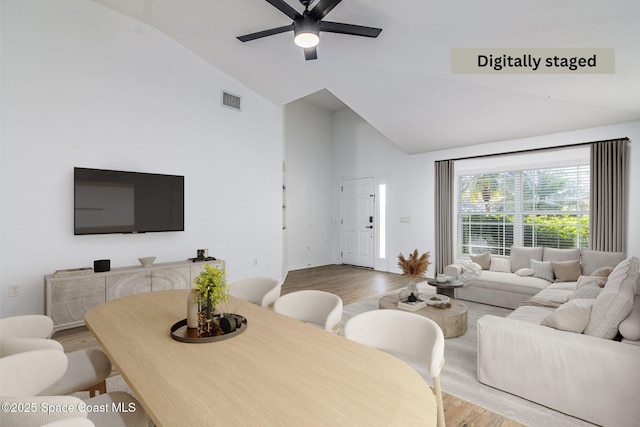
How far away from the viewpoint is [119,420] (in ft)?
4.10

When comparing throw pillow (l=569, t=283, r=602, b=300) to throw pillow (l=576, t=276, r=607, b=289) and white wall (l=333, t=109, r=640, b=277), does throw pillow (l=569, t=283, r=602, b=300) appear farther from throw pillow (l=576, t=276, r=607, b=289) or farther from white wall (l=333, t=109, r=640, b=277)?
white wall (l=333, t=109, r=640, b=277)

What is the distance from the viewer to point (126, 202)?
3961 mm

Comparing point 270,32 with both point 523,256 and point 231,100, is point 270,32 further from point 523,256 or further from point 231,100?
point 523,256

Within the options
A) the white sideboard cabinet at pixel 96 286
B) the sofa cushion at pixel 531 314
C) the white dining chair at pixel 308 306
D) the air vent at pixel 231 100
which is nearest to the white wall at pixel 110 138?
the air vent at pixel 231 100

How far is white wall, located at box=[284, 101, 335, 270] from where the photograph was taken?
23.9ft

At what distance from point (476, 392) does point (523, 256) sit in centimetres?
326

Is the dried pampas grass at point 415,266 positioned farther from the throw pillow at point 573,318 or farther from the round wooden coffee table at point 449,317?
the throw pillow at point 573,318

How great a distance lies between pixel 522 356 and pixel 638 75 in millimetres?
2836

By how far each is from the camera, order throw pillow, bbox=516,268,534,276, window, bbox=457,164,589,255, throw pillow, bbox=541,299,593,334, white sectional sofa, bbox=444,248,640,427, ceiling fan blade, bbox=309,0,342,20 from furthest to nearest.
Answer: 1. window, bbox=457,164,589,255
2. throw pillow, bbox=516,268,534,276
3. ceiling fan blade, bbox=309,0,342,20
4. throw pillow, bbox=541,299,593,334
5. white sectional sofa, bbox=444,248,640,427

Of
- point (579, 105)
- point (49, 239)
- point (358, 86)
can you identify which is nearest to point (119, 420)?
point (49, 239)

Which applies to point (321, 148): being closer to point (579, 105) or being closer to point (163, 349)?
point (579, 105)

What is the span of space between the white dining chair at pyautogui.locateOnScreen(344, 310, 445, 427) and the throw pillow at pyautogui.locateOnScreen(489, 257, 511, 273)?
13.4ft

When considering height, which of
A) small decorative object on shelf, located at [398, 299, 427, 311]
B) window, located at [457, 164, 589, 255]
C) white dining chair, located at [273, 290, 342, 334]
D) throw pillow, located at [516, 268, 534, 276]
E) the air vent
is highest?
the air vent

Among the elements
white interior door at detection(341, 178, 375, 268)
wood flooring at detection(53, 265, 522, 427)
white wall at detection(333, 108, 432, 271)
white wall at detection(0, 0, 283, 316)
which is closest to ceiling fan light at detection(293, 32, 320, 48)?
white wall at detection(0, 0, 283, 316)
